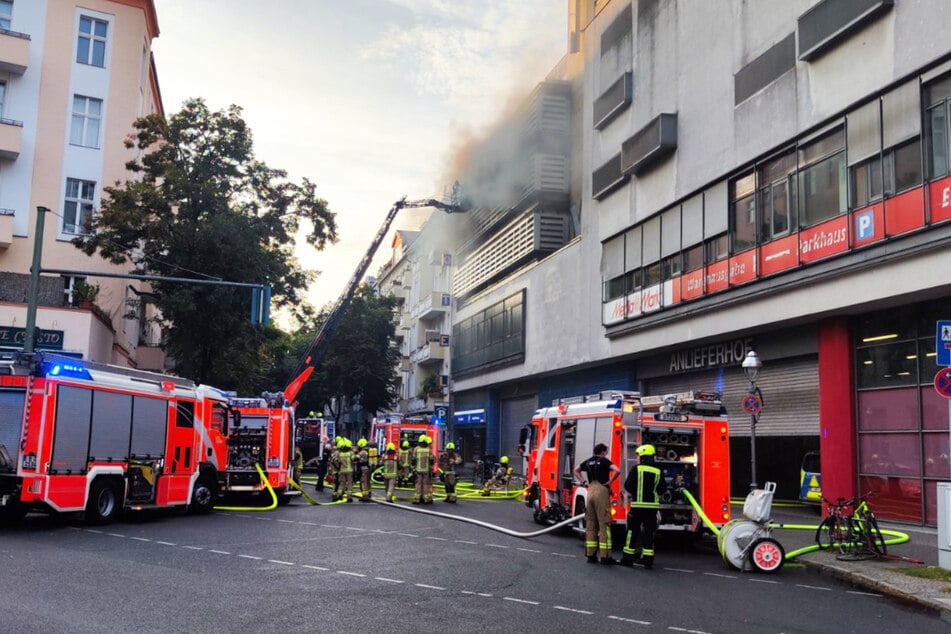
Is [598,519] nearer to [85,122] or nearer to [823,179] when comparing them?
[823,179]

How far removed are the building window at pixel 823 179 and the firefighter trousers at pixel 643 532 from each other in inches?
382

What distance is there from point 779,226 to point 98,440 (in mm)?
15054

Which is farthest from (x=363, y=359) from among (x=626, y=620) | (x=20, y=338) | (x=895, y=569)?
(x=626, y=620)

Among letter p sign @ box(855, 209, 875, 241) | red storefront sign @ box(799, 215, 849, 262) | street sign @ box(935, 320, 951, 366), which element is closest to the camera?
street sign @ box(935, 320, 951, 366)

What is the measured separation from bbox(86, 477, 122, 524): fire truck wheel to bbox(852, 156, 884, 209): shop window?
15.2m

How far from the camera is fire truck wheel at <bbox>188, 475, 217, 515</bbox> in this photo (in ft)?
63.9

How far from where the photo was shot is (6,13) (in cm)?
3319

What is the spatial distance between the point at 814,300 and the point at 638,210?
9353 millimetres

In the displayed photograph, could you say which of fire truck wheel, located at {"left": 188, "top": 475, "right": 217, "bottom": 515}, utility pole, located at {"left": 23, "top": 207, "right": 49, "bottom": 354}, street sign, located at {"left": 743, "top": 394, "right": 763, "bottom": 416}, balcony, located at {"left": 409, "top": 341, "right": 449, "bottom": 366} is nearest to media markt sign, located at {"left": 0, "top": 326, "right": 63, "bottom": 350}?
utility pole, located at {"left": 23, "top": 207, "right": 49, "bottom": 354}

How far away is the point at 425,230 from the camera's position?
2474 inches

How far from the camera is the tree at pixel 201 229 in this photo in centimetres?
3189

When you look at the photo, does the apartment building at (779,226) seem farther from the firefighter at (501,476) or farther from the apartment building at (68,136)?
the apartment building at (68,136)

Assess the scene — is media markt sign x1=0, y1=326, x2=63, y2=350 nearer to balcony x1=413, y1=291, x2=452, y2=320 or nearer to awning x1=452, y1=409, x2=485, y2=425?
awning x1=452, y1=409, x2=485, y2=425

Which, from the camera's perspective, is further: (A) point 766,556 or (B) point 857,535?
(B) point 857,535
